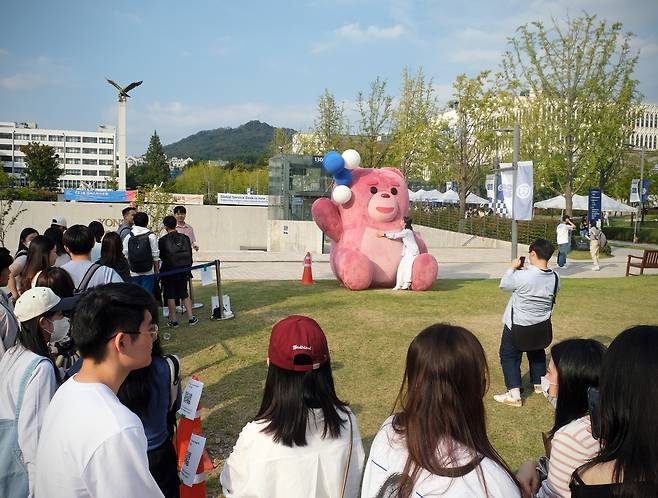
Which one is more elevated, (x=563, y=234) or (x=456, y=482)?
(x=563, y=234)

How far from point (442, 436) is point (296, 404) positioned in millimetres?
676

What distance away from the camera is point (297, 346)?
2.28 metres

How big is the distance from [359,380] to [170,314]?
365 cm

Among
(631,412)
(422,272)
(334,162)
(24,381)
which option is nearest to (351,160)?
(334,162)

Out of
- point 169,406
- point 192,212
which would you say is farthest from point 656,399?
point 192,212

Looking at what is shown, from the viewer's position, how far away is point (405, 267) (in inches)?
448

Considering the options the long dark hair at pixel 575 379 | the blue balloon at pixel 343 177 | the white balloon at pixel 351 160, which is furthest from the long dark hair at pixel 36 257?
the white balloon at pixel 351 160

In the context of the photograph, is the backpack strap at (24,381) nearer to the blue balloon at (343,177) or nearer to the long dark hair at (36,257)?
the long dark hair at (36,257)

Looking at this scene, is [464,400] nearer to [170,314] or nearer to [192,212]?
[170,314]

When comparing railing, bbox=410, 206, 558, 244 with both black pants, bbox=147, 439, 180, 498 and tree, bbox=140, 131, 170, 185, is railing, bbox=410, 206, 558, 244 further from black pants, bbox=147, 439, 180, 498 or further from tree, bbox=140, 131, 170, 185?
tree, bbox=140, 131, 170, 185

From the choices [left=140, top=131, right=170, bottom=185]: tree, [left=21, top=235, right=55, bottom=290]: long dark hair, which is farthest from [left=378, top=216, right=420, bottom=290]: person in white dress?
[left=140, top=131, right=170, bottom=185]: tree

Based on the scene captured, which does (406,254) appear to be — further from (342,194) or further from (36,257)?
(36,257)

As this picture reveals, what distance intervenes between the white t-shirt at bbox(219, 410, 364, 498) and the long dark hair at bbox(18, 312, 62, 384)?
3.84 feet

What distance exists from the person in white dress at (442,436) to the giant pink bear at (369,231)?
9096mm
